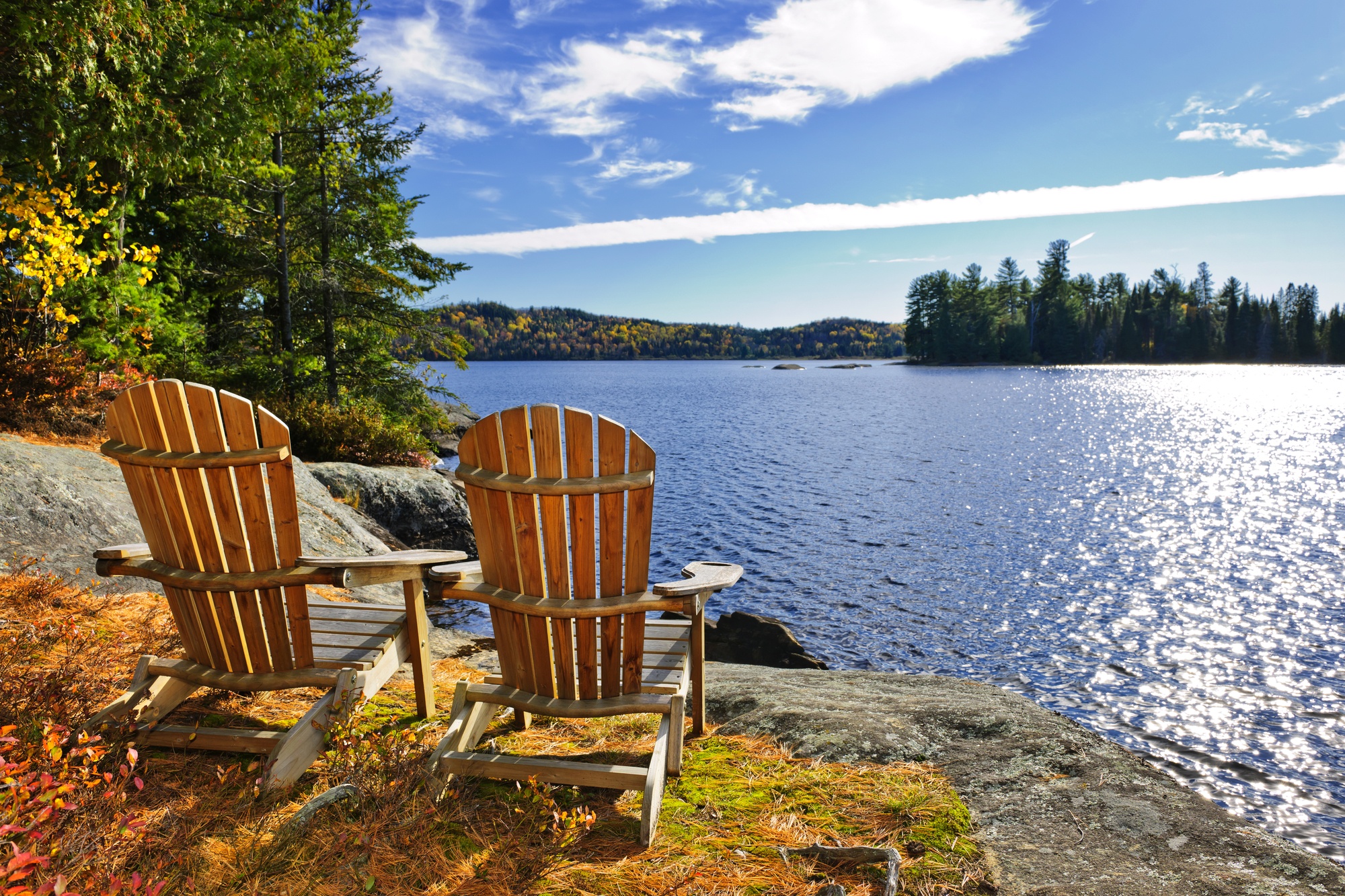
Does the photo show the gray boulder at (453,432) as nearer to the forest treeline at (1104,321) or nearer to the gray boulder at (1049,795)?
the gray boulder at (1049,795)

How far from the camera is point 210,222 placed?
42.4ft

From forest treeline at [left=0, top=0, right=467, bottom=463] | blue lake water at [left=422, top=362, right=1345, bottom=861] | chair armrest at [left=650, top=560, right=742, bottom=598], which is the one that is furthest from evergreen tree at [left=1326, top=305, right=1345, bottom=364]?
chair armrest at [left=650, top=560, right=742, bottom=598]

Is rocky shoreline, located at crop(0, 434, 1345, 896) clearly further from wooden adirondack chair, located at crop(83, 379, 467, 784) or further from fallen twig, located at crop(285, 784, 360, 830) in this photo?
wooden adirondack chair, located at crop(83, 379, 467, 784)

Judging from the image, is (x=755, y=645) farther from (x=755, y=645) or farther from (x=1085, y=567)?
(x=1085, y=567)

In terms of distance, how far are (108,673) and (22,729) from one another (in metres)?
0.81

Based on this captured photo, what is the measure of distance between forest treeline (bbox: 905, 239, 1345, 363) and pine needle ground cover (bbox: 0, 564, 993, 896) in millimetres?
94486

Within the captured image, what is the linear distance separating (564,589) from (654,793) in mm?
817

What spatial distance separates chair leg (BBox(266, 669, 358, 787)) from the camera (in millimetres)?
2594

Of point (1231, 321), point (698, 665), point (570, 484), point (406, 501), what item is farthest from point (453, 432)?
point (1231, 321)

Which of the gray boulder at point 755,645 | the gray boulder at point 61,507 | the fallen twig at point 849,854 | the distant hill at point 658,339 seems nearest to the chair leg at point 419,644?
the gray boulder at point 61,507

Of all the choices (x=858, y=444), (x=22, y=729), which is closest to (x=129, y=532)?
(x=22, y=729)

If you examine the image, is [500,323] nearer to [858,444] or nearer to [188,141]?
[858,444]

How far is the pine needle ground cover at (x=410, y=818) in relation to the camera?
209 centimetres

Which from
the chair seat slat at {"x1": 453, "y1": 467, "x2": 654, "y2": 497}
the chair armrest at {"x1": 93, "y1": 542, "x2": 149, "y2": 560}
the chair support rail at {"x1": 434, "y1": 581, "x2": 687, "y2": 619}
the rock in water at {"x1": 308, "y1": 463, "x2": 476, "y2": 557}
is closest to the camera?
the chair seat slat at {"x1": 453, "y1": 467, "x2": 654, "y2": 497}
